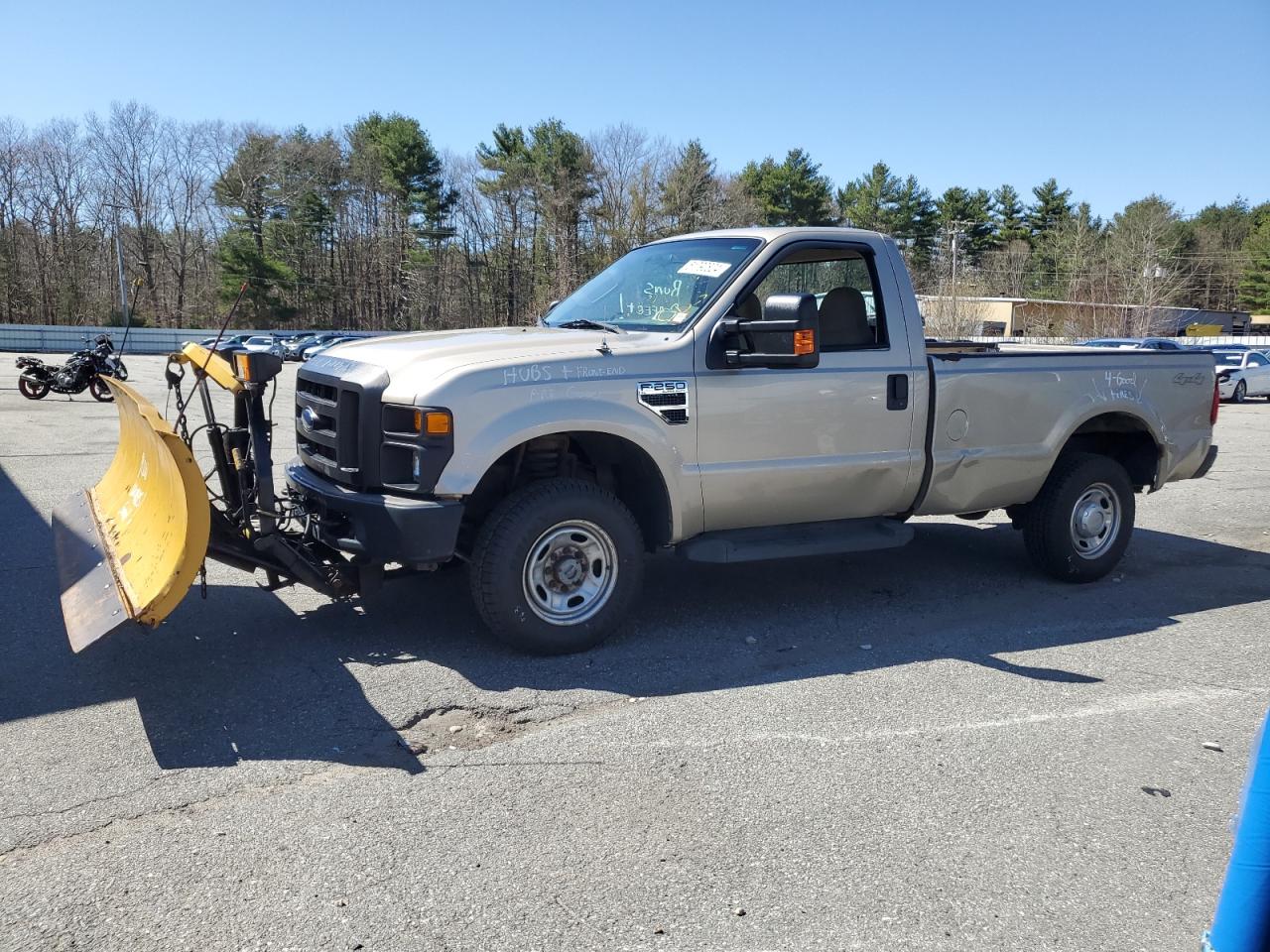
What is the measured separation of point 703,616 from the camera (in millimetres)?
5832

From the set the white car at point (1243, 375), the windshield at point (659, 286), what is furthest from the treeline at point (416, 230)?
the windshield at point (659, 286)

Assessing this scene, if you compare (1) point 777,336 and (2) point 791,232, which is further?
(2) point 791,232

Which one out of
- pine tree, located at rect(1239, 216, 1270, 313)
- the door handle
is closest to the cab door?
the door handle

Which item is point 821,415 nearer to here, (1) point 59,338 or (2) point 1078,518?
(2) point 1078,518

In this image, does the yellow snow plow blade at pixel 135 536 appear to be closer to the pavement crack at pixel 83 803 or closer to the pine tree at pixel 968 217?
the pavement crack at pixel 83 803

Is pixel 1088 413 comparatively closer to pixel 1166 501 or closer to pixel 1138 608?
pixel 1138 608

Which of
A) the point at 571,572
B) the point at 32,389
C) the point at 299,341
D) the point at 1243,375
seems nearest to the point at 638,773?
the point at 571,572

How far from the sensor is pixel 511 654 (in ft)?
16.6

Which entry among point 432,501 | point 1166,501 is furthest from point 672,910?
point 1166,501

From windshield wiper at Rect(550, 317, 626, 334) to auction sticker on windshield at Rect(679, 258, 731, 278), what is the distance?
0.54 meters

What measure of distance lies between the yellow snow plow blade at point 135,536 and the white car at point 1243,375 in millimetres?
29802

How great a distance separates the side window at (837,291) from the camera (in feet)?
18.9

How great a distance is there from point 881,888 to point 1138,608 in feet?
13.3

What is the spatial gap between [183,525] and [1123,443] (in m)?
6.28
